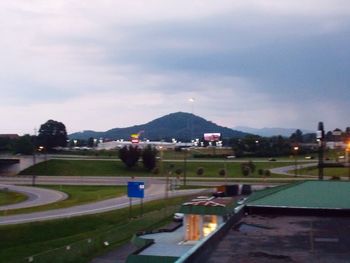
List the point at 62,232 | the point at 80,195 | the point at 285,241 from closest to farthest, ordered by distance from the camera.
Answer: the point at 285,241, the point at 62,232, the point at 80,195

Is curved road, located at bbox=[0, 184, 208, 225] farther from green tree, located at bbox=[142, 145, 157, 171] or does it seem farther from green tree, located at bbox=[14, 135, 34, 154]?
green tree, located at bbox=[14, 135, 34, 154]

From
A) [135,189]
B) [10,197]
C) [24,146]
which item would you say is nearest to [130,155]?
[10,197]

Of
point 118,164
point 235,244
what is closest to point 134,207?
point 235,244

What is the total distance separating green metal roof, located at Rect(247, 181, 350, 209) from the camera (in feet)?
61.3

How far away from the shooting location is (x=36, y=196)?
59.7m

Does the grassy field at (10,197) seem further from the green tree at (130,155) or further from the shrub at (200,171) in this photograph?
the shrub at (200,171)

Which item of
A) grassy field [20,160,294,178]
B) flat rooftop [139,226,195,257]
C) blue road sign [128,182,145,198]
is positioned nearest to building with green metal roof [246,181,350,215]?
flat rooftop [139,226,195,257]

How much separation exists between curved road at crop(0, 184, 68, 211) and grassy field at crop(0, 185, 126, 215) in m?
1.05

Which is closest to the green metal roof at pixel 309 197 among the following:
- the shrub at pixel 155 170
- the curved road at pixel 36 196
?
the curved road at pixel 36 196

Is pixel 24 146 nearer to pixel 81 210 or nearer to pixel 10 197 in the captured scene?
pixel 10 197

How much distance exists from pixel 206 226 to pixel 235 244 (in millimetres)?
18242

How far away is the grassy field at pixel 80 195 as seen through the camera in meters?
49.1

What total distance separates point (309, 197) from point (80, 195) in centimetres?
4304

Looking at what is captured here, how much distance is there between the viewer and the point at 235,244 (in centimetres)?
1230
